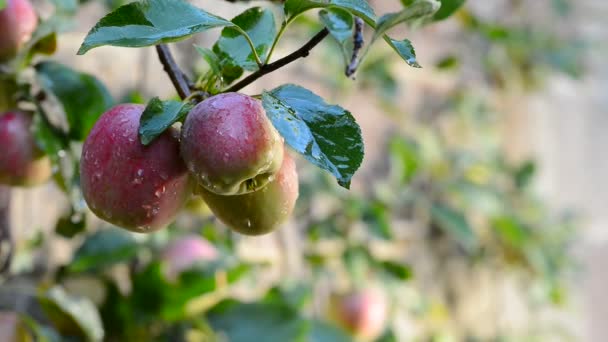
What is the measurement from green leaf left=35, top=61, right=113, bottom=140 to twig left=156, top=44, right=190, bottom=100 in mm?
119

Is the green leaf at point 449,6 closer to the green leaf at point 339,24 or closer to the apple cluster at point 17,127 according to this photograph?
the green leaf at point 339,24

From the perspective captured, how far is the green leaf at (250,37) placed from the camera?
14.8 inches

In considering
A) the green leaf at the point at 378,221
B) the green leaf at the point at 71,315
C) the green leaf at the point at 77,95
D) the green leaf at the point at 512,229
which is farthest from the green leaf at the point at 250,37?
the green leaf at the point at 512,229

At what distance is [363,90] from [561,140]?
748mm

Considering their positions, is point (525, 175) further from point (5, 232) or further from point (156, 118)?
point (156, 118)

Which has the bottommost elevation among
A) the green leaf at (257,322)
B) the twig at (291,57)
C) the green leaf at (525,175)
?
the green leaf at (525,175)

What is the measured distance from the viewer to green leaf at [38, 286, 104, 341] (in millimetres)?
593

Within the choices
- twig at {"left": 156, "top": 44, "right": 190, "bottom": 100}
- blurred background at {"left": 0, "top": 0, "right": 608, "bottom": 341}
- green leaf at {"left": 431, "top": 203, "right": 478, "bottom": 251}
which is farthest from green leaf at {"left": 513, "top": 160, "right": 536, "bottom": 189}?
twig at {"left": 156, "top": 44, "right": 190, "bottom": 100}

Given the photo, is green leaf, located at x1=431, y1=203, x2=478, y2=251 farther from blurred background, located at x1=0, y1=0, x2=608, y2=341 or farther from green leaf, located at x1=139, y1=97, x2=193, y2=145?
green leaf, located at x1=139, y1=97, x2=193, y2=145

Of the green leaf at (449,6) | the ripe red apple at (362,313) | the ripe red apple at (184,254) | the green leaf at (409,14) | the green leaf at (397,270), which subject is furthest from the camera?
the ripe red apple at (362,313)

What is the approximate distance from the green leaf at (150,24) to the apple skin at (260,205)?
2.8 inches

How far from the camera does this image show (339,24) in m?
0.34

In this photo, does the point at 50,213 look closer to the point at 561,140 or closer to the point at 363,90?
the point at 363,90

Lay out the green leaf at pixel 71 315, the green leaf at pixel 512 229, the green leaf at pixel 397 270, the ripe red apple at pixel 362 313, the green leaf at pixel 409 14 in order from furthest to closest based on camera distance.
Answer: the green leaf at pixel 512 229 < the ripe red apple at pixel 362 313 < the green leaf at pixel 397 270 < the green leaf at pixel 71 315 < the green leaf at pixel 409 14
